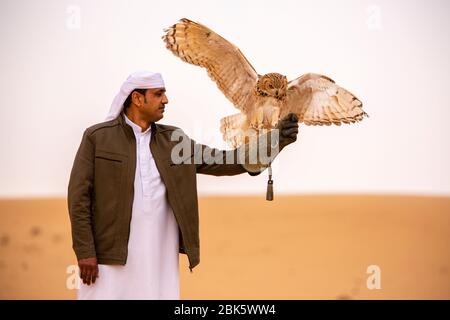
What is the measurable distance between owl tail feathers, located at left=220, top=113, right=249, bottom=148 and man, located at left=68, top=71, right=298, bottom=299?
1.71 ft

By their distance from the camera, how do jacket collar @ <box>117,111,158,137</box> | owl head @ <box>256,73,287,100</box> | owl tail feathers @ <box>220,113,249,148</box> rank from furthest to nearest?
owl tail feathers @ <box>220,113,249,148</box> → owl head @ <box>256,73,287,100</box> → jacket collar @ <box>117,111,158,137</box>

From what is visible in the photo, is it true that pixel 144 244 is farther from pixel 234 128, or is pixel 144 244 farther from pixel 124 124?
pixel 234 128

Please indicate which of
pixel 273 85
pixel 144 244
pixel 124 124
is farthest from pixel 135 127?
pixel 273 85

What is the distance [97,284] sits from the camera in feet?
9.30

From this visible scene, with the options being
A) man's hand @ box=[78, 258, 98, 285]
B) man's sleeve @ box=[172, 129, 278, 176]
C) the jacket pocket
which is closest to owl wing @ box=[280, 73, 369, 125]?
man's sleeve @ box=[172, 129, 278, 176]

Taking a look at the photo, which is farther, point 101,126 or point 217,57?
point 217,57

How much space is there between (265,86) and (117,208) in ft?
2.88

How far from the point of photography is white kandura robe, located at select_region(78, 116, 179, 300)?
2836 mm

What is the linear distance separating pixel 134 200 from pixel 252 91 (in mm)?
919

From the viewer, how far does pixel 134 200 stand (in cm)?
283

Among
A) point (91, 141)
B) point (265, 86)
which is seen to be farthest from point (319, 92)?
point (91, 141)

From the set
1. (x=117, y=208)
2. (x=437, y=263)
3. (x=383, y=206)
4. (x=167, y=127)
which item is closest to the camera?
(x=117, y=208)

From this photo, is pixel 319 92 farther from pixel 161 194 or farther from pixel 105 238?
pixel 105 238

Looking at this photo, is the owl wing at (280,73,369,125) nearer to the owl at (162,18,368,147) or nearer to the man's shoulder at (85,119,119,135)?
the owl at (162,18,368,147)
